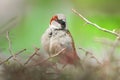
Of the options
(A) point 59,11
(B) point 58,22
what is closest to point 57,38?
(B) point 58,22

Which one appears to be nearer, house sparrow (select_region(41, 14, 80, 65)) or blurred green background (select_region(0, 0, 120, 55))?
house sparrow (select_region(41, 14, 80, 65))

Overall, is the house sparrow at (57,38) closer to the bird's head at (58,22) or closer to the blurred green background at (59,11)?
the bird's head at (58,22)

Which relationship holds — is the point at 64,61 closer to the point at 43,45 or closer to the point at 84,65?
the point at 84,65

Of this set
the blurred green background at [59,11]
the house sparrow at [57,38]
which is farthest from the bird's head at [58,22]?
the blurred green background at [59,11]

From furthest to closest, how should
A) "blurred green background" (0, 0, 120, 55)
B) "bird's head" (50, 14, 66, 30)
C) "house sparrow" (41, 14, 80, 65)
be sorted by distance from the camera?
"blurred green background" (0, 0, 120, 55), "bird's head" (50, 14, 66, 30), "house sparrow" (41, 14, 80, 65)

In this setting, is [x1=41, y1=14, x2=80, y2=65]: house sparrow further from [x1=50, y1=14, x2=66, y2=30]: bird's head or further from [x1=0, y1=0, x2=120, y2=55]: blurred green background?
[x1=0, y1=0, x2=120, y2=55]: blurred green background

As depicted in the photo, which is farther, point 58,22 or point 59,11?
point 59,11

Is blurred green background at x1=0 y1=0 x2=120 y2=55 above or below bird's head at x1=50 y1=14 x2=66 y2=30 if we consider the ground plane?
below

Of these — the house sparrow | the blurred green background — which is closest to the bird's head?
the house sparrow

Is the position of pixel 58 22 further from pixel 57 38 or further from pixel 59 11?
pixel 59 11

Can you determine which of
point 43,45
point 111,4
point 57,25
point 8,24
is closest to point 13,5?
point 111,4

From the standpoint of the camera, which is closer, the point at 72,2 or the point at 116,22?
the point at 116,22
